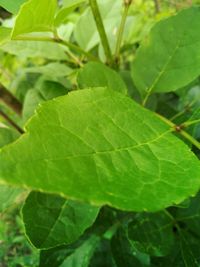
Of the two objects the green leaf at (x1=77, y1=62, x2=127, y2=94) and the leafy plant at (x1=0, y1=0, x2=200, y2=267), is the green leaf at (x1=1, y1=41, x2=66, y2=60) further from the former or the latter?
the green leaf at (x1=77, y1=62, x2=127, y2=94)

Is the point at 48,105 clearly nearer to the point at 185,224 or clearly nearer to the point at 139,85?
the point at 139,85

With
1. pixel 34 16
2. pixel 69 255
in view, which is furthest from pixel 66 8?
pixel 69 255

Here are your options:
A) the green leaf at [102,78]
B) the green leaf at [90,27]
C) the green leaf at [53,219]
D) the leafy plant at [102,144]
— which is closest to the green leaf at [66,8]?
the leafy plant at [102,144]

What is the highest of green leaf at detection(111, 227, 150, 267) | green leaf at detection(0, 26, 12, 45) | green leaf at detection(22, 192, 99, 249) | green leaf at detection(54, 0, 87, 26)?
green leaf at detection(54, 0, 87, 26)

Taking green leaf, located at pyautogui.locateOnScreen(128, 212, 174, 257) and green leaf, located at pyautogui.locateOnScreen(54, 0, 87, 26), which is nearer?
green leaf, located at pyautogui.locateOnScreen(54, 0, 87, 26)

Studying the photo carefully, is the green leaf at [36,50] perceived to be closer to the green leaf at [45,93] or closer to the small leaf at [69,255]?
the green leaf at [45,93]

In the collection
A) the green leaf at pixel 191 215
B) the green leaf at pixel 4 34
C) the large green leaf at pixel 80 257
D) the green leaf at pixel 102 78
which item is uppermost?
the green leaf at pixel 4 34

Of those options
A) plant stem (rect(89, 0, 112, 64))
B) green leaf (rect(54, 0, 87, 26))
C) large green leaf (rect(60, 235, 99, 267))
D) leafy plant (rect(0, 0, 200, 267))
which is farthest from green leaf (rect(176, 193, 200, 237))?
green leaf (rect(54, 0, 87, 26))
